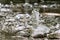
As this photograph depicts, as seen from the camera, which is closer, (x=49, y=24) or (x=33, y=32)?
(x=33, y=32)

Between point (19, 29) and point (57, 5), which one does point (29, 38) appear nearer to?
point (19, 29)

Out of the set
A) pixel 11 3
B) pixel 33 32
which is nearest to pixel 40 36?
pixel 33 32

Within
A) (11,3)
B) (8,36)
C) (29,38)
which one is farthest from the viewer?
(11,3)

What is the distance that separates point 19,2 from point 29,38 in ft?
12.6

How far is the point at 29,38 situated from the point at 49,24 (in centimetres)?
88

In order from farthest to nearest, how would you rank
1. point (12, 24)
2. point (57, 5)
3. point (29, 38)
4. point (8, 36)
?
1. point (57, 5)
2. point (12, 24)
3. point (8, 36)
4. point (29, 38)

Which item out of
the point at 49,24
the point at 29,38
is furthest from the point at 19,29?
the point at 49,24

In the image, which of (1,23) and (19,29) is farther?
(1,23)

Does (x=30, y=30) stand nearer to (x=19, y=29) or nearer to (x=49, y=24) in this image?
(x=19, y=29)

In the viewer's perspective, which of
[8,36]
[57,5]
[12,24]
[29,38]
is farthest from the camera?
[57,5]

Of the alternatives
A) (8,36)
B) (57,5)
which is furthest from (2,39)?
(57,5)

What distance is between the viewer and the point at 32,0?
6641mm

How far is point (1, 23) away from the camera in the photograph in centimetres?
389

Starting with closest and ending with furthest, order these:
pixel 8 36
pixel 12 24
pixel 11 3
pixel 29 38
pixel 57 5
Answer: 1. pixel 29 38
2. pixel 8 36
3. pixel 12 24
4. pixel 57 5
5. pixel 11 3
